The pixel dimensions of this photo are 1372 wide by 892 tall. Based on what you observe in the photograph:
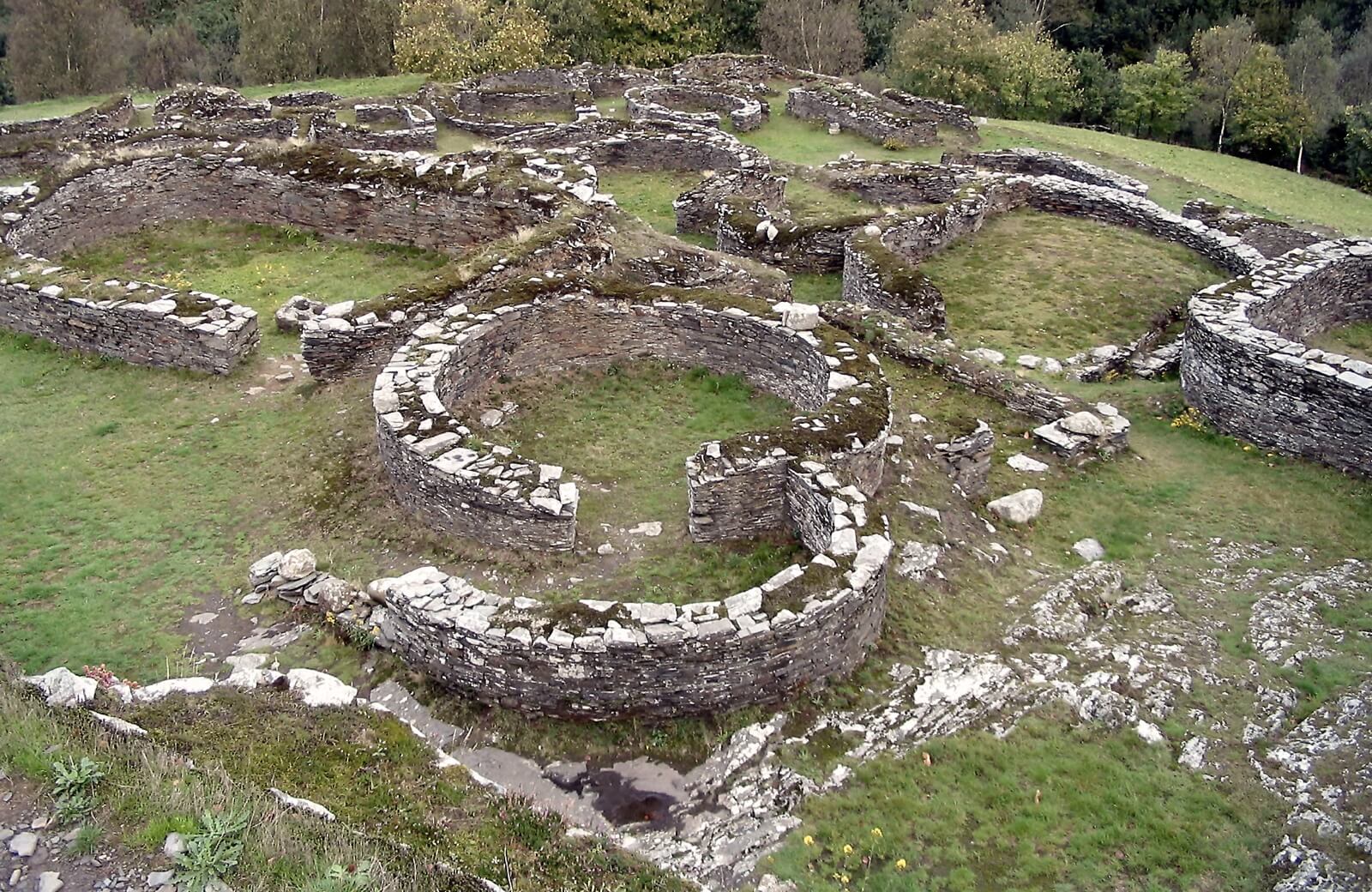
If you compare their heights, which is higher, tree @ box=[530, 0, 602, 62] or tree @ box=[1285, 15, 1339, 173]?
tree @ box=[530, 0, 602, 62]

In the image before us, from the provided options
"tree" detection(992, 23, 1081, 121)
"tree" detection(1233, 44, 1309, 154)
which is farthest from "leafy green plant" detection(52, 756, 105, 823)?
"tree" detection(1233, 44, 1309, 154)

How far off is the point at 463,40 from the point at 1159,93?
37494 millimetres

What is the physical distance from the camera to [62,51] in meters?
57.3

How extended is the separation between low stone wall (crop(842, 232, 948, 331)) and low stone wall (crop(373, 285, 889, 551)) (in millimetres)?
5188

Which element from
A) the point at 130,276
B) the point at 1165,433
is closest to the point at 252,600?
the point at 130,276

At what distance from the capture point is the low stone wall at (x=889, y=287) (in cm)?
2019

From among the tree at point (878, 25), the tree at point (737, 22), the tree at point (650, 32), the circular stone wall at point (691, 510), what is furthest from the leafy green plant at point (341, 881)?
the tree at point (878, 25)

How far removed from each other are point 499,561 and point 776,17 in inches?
2227

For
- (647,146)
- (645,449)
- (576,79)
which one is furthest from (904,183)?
(576,79)

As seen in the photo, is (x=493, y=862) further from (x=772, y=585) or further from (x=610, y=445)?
(x=610, y=445)

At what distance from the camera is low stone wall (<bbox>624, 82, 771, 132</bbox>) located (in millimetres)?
35906

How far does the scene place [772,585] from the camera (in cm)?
1038

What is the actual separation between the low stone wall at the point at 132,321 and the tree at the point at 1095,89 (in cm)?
5423

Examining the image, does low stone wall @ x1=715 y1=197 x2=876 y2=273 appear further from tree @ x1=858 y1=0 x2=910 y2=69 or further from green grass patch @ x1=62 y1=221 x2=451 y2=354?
tree @ x1=858 y1=0 x2=910 y2=69
